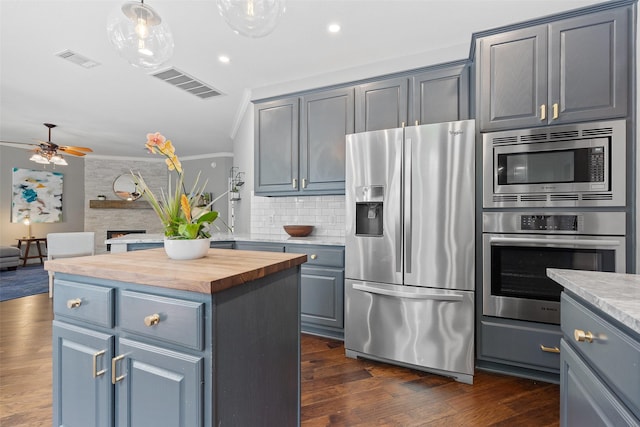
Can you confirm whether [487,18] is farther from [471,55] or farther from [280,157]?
[280,157]

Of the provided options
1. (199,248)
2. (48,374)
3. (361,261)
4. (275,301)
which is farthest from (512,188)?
(48,374)

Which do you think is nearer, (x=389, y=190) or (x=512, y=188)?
(x=512, y=188)

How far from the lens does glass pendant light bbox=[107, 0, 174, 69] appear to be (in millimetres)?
1485

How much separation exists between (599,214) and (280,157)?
2.70 m

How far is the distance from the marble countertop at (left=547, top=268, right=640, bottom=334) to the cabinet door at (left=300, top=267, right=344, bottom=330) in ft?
5.60

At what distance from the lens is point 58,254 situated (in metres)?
4.51

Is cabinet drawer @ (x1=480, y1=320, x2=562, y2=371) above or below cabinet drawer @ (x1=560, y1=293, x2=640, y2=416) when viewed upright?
below

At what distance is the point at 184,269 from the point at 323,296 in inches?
71.5

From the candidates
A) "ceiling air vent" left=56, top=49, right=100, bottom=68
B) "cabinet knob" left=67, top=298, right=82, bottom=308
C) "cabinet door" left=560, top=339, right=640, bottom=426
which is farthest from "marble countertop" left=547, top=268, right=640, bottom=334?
"ceiling air vent" left=56, top=49, right=100, bottom=68

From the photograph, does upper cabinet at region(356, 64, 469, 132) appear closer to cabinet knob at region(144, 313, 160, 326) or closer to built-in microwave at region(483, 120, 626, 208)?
built-in microwave at region(483, 120, 626, 208)

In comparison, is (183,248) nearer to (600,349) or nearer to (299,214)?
(600,349)

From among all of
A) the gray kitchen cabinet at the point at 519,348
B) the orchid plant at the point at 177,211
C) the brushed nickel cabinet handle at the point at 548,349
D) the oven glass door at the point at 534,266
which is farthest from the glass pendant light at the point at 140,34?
the brushed nickel cabinet handle at the point at 548,349

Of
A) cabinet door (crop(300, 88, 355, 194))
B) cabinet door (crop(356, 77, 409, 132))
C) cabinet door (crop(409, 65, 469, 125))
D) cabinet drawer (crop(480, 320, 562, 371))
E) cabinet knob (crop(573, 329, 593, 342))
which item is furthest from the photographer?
cabinet door (crop(300, 88, 355, 194))

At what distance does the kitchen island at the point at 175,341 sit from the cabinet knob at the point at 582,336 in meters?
0.99
